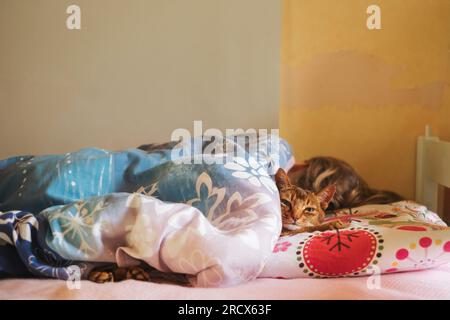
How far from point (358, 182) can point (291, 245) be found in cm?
68

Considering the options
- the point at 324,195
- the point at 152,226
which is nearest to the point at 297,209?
the point at 324,195

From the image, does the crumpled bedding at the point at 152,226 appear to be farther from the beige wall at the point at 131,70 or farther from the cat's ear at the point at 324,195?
the beige wall at the point at 131,70

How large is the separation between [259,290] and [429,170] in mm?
1108

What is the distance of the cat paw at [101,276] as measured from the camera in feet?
2.35

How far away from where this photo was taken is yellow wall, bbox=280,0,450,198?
5.40ft

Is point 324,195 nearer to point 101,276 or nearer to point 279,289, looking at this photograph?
point 279,289

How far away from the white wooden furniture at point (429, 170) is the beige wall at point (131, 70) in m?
0.54

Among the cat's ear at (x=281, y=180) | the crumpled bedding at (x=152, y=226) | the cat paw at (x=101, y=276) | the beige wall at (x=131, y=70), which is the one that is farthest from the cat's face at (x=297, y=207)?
the beige wall at (x=131, y=70)

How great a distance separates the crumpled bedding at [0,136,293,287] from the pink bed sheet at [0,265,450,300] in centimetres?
2

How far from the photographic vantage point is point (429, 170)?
5.16 ft

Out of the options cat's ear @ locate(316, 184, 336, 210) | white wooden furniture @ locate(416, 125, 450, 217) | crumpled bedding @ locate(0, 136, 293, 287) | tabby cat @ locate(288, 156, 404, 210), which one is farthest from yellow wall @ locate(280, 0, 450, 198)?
crumpled bedding @ locate(0, 136, 293, 287)

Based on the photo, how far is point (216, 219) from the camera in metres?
0.82

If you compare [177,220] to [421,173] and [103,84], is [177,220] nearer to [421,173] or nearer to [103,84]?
[103,84]

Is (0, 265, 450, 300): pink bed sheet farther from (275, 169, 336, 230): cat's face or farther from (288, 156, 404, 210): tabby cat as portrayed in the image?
(288, 156, 404, 210): tabby cat
